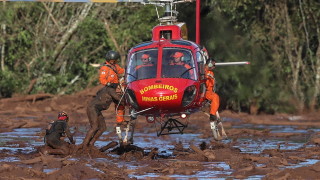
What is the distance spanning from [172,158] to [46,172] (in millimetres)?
3859

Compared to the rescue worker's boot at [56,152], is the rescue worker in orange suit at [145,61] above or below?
above

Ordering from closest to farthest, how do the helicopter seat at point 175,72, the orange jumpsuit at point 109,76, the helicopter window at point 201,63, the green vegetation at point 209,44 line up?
1. the helicopter seat at point 175,72
2. the helicopter window at point 201,63
3. the orange jumpsuit at point 109,76
4. the green vegetation at point 209,44

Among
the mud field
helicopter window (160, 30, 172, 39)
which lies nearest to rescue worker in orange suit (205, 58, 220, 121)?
the mud field

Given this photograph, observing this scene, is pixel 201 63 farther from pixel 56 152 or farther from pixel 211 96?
pixel 56 152

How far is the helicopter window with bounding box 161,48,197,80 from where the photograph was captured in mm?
16469

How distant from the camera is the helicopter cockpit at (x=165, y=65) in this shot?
16.5 metres

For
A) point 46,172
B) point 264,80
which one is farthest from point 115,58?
point 264,80

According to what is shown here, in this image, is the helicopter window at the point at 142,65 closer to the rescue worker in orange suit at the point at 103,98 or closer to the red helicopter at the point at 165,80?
the red helicopter at the point at 165,80

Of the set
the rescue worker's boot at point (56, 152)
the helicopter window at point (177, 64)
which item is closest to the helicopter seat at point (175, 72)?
the helicopter window at point (177, 64)

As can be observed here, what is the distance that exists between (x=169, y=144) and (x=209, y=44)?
9539 mm

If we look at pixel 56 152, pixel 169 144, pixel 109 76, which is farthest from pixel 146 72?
pixel 169 144

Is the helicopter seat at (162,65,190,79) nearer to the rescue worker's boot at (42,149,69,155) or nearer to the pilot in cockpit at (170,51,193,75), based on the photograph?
the pilot in cockpit at (170,51,193,75)

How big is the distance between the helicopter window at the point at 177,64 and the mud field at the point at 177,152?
5.39 feet

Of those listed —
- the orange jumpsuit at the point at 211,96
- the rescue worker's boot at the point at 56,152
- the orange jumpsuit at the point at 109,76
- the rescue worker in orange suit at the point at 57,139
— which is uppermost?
the orange jumpsuit at the point at 109,76
